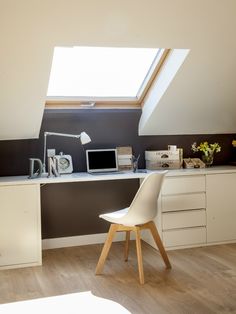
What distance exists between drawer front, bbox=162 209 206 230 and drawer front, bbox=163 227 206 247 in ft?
0.16

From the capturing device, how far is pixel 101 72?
410 centimetres

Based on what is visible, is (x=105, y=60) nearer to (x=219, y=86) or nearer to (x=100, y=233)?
(x=219, y=86)

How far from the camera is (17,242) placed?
136 inches

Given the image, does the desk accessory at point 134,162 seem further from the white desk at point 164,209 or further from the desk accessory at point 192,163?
the desk accessory at point 192,163

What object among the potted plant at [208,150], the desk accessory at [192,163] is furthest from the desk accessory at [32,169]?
the potted plant at [208,150]

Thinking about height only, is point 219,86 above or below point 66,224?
above

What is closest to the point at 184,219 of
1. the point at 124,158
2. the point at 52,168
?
the point at 124,158

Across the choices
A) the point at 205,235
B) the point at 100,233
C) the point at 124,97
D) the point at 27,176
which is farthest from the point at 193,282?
the point at 124,97

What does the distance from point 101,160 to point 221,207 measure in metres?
1.31

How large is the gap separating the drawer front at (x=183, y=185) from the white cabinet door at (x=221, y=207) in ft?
0.27

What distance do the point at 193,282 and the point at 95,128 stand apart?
6.26 ft

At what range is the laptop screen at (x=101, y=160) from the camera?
4.09m

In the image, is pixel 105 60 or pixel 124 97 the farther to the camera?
pixel 124 97

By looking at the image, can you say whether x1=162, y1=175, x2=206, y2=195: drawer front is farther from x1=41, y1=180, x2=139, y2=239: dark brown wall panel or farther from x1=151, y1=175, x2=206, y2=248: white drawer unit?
x1=41, y1=180, x2=139, y2=239: dark brown wall panel
